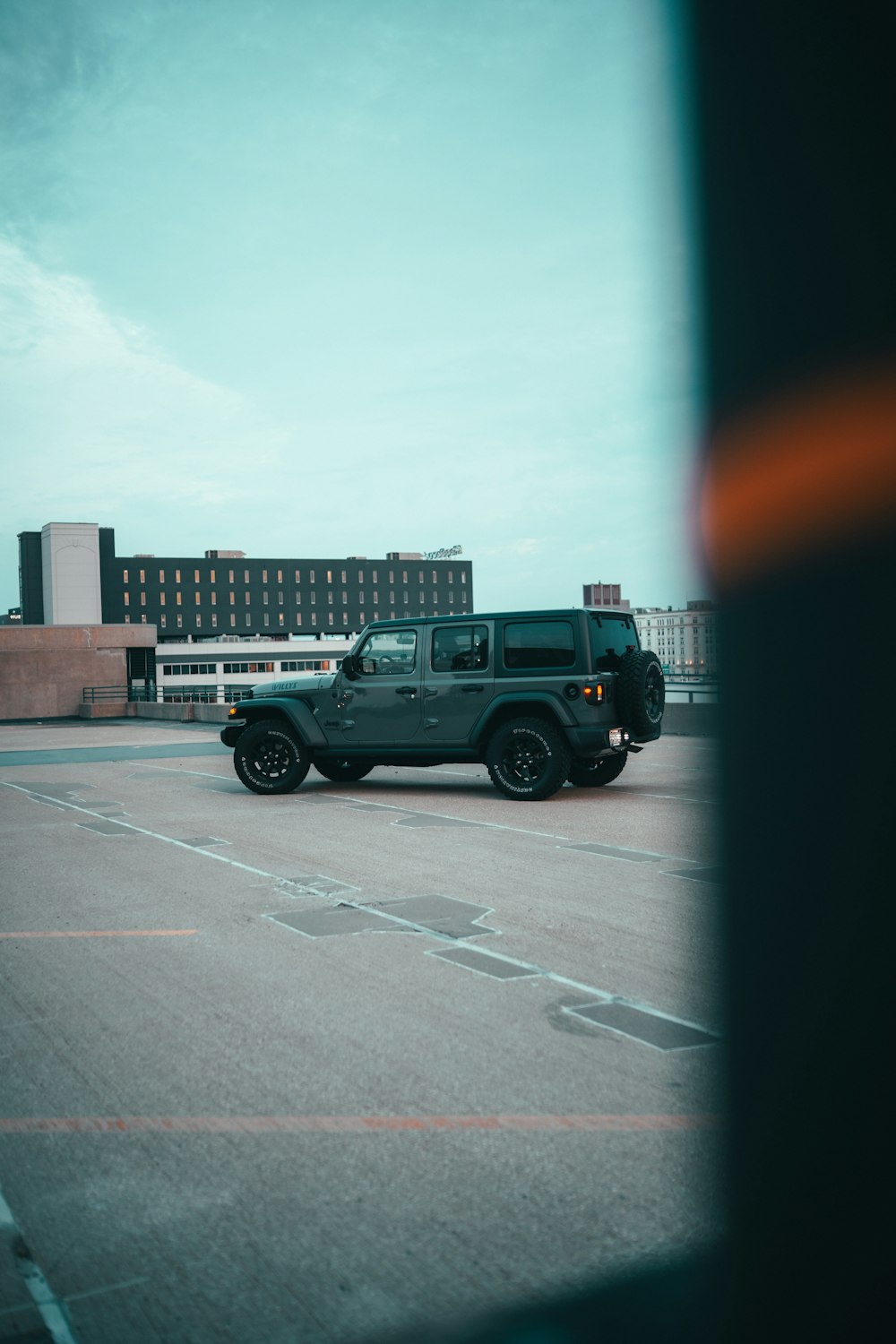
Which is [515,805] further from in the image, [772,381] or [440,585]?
[440,585]

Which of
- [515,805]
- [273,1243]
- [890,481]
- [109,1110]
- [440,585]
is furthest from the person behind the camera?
[440,585]

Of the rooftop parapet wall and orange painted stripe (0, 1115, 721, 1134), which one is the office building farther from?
orange painted stripe (0, 1115, 721, 1134)

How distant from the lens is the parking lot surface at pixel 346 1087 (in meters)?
3.08

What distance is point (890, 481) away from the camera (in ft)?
8.95

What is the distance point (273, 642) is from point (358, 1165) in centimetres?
12513

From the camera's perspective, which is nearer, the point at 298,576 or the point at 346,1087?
the point at 346,1087

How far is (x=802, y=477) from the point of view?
2.83 m

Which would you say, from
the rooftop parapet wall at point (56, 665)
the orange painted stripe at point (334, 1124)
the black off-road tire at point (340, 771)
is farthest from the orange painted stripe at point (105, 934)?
the rooftop parapet wall at point (56, 665)

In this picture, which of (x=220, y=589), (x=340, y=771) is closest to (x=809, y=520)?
(x=340, y=771)

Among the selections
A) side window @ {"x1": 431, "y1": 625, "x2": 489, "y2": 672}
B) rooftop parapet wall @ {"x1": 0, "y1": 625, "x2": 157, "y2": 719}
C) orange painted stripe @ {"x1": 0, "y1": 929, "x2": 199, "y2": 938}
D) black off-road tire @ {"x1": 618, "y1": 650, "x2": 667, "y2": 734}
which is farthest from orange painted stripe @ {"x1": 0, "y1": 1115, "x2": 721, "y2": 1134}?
rooftop parapet wall @ {"x1": 0, "y1": 625, "x2": 157, "y2": 719}

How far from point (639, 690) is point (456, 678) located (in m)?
2.13

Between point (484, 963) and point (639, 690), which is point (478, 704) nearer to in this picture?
point (639, 690)

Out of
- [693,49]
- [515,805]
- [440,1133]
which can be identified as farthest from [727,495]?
[515,805]

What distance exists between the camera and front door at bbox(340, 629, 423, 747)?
13.6 m
